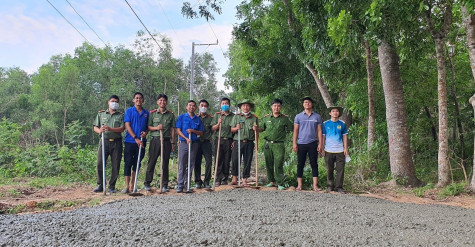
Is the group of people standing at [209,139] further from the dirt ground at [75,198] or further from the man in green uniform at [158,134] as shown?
the dirt ground at [75,198]

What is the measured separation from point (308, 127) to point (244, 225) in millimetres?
3716

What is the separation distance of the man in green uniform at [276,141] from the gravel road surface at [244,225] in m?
1.93

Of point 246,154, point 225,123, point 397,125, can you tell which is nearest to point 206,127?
point 225,123

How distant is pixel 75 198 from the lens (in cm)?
597

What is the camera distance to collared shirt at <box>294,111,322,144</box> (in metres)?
6.77

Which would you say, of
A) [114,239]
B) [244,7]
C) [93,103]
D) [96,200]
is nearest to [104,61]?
[93,103]

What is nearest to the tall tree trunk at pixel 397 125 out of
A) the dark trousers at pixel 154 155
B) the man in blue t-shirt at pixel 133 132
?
the dark trousers at pixel 154 155

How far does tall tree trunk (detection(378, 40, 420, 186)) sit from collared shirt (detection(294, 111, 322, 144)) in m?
1.88

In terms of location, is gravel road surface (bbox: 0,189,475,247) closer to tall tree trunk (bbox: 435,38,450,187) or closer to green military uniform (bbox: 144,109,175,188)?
green military uniform (bbox: 144,109,175,188)

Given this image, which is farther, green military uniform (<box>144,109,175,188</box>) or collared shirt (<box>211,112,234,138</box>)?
collared shirt (<box>211,112,234,138</box>)

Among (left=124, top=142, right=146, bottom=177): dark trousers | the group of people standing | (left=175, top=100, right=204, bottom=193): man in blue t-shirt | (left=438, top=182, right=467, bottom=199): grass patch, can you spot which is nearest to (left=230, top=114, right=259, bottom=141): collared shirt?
the group of people standing

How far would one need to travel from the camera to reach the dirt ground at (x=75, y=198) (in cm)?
521

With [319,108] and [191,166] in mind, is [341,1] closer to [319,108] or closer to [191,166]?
[191,166]

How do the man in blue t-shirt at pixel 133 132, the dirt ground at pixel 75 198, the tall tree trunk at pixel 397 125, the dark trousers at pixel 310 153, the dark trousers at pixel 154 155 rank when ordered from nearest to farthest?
1. the dirt ground at pixel 75 198
2. the man in blue t-shirt at pixel 133 132
3. the dark trousers at pixel 154 155
4. the dark trousers at pixel 310 153
5. the tall tree trunk at pixel 397 125
